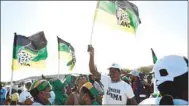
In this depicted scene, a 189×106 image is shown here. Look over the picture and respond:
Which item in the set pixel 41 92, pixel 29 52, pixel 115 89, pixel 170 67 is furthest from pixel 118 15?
pixel 29 52

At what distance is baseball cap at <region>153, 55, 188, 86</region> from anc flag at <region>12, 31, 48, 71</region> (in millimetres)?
11595

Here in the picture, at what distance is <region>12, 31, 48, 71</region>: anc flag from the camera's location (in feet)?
44.1

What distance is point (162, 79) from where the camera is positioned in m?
2.05

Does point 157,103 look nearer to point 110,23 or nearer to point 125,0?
point 110,23

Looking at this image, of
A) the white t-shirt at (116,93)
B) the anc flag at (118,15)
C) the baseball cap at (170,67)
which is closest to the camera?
the baseball cap at (170,67)

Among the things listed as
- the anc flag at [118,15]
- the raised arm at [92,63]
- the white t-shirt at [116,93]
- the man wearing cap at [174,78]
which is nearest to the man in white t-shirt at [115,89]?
the white t-shirt at [116,93]

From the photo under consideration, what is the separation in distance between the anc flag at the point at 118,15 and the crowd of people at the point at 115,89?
1.32 metres

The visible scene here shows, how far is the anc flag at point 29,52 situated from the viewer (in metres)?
13.5

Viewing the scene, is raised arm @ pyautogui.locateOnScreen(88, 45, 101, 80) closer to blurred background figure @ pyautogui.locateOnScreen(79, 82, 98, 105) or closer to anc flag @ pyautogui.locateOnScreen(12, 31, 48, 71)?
blurred background figure @ pyautogui.locateOnScreen(79, 82, 98, 105)

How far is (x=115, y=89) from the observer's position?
18.9 feet

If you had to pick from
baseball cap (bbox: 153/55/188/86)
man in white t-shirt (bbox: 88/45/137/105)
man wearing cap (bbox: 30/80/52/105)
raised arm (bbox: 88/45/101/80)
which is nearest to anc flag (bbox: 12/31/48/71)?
raised arm (bbox: 88/45/101/80)

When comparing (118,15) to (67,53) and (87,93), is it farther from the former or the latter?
(67,53)

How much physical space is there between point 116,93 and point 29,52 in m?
8.62

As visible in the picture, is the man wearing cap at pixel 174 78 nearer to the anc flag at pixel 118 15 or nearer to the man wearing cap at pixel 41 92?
the man wearing cap at pixel 41 92
